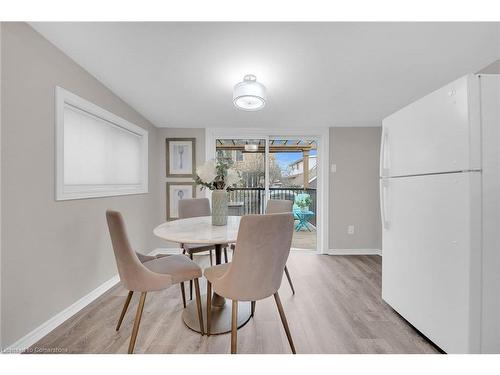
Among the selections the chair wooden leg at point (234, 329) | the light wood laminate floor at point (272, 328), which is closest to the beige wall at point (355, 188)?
the light wood laminate floor at point (272, 328)

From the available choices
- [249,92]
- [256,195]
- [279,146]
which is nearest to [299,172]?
[279,146]

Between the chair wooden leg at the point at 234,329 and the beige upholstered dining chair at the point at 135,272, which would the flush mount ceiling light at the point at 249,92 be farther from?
the chair wooden leg at the point at 234,329

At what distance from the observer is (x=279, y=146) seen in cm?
364

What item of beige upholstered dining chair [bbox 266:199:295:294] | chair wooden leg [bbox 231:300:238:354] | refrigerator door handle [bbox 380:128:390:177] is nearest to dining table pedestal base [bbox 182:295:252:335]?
chair wooden leg [bbox 231:300:238:354]

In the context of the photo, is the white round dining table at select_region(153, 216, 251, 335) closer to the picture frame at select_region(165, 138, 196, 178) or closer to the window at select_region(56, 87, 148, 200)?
the window at select_region(56, 87, 148, 200)

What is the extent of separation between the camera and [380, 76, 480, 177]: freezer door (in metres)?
1.20

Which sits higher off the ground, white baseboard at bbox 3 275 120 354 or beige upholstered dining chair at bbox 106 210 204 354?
beige upholstered dining chair at bbox 106 210 204 354

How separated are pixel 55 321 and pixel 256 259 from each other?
164cm

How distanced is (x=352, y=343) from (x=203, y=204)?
196 centimetres

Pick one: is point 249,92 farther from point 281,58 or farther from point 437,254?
point 437,254

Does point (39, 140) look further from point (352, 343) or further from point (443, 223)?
point (443, 223)

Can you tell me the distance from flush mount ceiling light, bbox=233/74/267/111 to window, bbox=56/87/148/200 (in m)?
1.35

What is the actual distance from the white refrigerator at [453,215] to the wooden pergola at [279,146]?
1.98 m

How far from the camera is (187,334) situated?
156cm
